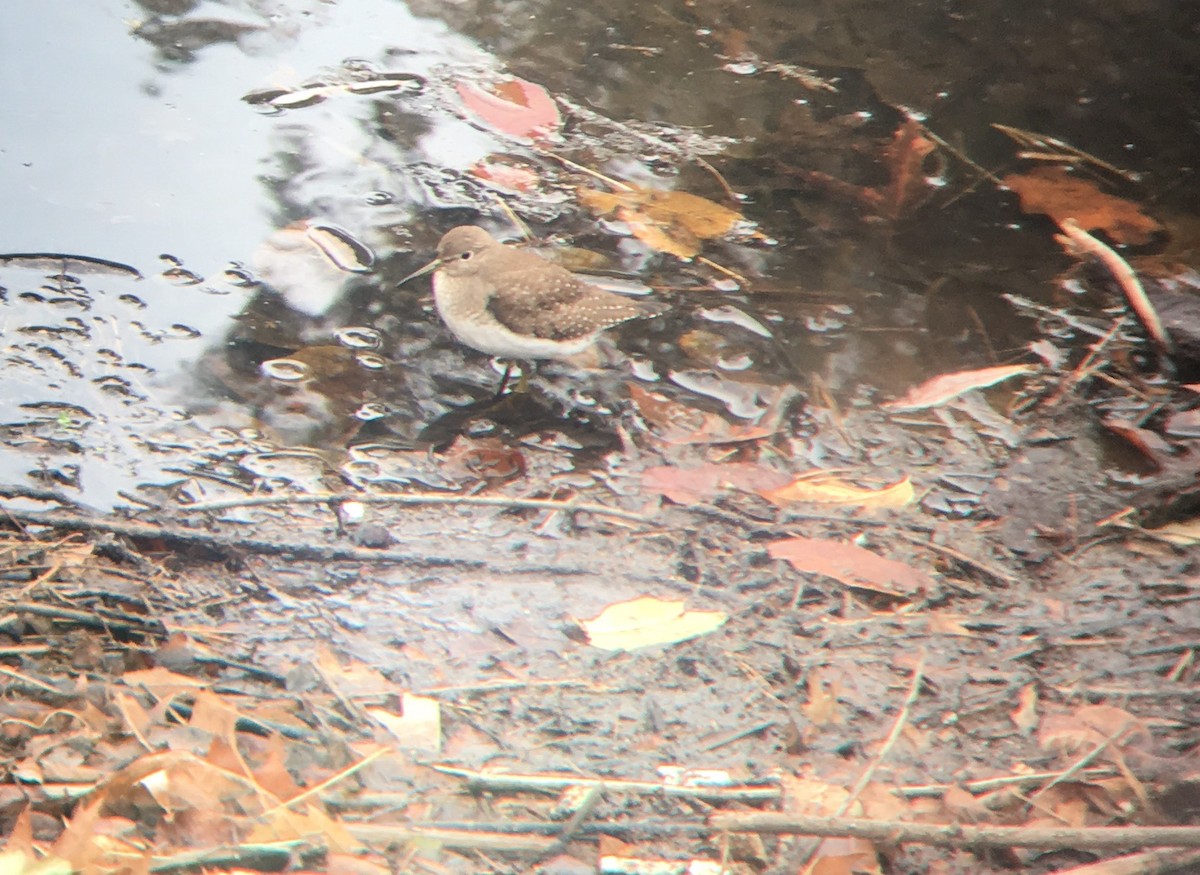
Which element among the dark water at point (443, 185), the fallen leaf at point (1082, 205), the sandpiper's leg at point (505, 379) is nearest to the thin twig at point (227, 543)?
the dark water at point (443, 185)

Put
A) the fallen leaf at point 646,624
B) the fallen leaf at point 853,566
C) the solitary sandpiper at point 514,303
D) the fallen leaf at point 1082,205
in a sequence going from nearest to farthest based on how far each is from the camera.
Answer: the fallen leaf at point 646,624 < the fallen leaf at point 853,566 < the solitary sandpiper at point 514,303 < the fallen leaf at point 1082,205

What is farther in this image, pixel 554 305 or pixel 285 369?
pixel 554 305

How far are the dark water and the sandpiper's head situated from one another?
0.27m

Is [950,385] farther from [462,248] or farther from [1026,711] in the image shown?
[462,248]

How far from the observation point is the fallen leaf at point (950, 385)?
16.5ft

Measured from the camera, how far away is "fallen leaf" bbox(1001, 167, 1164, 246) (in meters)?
6.16

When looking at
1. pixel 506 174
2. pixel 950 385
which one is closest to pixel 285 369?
pixel 506 174

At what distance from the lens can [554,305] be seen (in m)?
5.12

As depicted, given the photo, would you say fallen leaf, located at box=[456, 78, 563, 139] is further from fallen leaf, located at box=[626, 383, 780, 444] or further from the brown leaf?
fallen leaf, located at box=[626, 383, 780, 444]

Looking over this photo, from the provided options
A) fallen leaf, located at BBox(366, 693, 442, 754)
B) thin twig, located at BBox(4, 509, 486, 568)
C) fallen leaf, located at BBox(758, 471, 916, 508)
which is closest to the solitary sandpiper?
fallen leaf, located at BBox(758, 471, 916, 508)

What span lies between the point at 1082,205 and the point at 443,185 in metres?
3.23

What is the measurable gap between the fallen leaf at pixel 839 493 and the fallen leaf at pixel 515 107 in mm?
2873

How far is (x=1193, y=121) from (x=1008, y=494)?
3.74m

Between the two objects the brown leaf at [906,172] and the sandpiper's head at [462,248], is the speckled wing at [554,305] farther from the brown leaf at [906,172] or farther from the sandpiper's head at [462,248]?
the brown leaf at [906,172]
